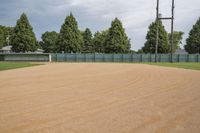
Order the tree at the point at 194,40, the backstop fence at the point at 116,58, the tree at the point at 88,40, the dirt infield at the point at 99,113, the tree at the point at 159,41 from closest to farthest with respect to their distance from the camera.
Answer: the dirt infield at the point at 99,113 → the backstop fence at the point at 116,58 → the tree at the point at 159,41 → the tree at the point at 194,40 → the tree at the point at 88,40

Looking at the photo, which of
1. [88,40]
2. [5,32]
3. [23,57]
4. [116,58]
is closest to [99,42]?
[88,40]

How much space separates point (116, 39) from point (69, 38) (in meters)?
11.4

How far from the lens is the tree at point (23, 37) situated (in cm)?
7575

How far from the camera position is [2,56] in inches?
2665

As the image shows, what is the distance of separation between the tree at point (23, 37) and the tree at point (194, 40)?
1582 inches

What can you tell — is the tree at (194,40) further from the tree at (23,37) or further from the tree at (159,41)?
the tree at (23,37)

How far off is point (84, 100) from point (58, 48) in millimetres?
67868

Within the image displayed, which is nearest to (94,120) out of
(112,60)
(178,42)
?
(112,60)

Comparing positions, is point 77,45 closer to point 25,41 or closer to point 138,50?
point 25,41

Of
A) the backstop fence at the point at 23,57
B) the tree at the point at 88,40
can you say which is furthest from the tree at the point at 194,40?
the backstop fence at the point at 23,57

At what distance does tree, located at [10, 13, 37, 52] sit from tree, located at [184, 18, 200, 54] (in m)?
40.2

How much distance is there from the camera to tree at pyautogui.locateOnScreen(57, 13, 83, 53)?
76.2 meters

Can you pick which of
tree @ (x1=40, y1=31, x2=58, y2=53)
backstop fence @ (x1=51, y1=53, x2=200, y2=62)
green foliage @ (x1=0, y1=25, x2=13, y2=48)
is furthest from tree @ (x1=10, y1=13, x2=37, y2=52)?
tree @ (x1=40, y1=31, x2=58, y2=53)

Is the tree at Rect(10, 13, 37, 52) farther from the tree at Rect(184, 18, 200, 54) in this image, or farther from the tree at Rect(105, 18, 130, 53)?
the tree at Rect(184, 18, 200, 54)
